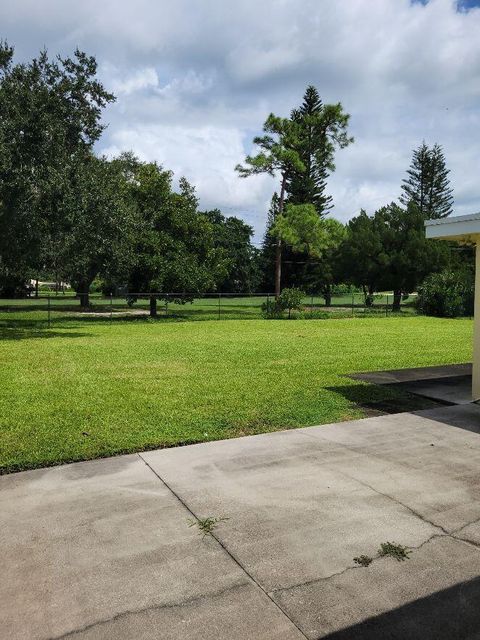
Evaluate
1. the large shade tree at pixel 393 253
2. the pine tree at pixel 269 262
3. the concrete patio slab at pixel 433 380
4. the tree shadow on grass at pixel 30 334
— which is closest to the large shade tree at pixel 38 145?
the tree shadow on grass at pixel 30 334

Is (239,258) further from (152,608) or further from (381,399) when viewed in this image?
(152,608)

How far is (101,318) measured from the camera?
79.2ft

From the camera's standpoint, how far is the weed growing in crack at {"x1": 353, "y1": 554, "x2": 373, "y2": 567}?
3.03 meters

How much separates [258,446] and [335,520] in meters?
1.74

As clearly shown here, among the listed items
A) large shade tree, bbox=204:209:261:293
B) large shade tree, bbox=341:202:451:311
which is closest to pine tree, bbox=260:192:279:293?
large shade tree, bbox=204:209:261:293

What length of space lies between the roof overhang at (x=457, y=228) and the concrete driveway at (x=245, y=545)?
10.1 ft

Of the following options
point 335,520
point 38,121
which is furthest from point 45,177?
point 335,520

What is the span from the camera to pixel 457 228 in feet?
22.4

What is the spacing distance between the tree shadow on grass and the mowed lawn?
0.11 feet

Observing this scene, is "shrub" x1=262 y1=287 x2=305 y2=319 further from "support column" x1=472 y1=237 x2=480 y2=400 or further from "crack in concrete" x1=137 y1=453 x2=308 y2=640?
"crack in concrete" x1=137 y1=453 x2=308 y2=640

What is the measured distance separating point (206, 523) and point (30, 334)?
14547mm

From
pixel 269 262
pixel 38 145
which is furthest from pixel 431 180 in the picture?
pixel 38 145

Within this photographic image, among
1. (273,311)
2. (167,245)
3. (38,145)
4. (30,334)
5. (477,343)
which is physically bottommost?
(30,334)

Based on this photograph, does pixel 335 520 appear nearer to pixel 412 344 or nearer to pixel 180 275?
pixel 412 344
